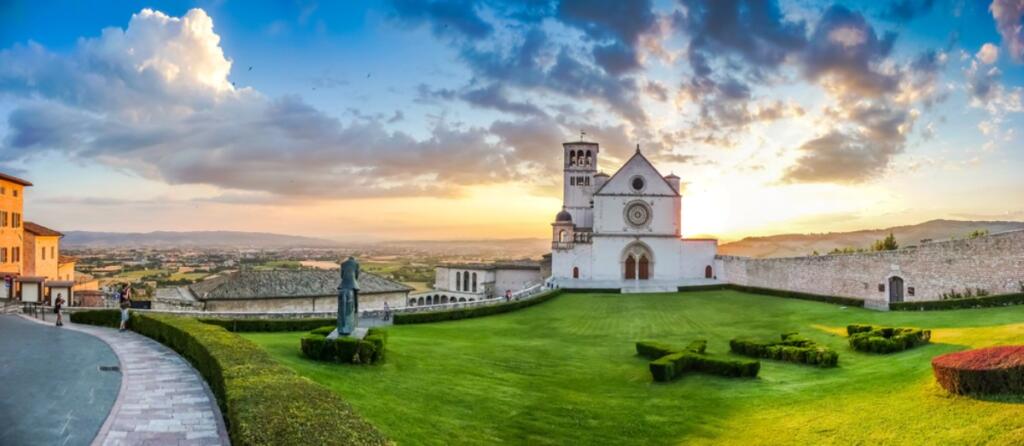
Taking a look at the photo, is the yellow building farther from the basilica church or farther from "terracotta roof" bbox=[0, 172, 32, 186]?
the basilica church

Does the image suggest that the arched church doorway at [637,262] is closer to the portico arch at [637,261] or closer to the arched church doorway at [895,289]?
the portico arch at [637,261]

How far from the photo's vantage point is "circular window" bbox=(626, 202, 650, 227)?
179 feet

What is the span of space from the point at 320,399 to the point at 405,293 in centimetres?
3483

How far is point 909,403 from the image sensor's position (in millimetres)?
12094

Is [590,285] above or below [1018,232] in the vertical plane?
below

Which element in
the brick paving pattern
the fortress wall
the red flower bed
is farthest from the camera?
the fortress wall

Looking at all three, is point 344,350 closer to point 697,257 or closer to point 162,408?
point 162,408

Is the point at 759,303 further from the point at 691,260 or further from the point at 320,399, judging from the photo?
the point at 320,399

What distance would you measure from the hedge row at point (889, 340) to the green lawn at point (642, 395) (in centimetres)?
55

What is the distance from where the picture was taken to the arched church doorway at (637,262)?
54.9 metres

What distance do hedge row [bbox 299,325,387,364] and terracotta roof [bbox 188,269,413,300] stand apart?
2133 centimetres

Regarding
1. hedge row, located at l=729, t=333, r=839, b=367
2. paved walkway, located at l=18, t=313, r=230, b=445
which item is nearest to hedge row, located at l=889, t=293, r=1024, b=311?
hedge row, located at l=729, t=333, r=839, b=367

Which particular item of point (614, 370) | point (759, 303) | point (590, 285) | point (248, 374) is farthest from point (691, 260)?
point (248, 374)

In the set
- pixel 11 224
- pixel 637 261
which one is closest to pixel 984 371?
pixel 637 261
